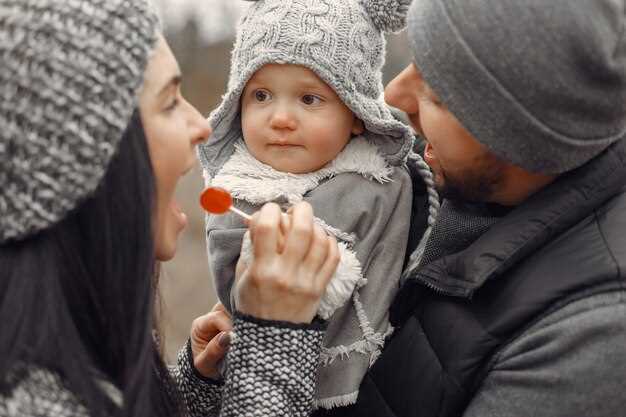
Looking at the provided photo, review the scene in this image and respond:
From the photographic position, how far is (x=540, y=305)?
1.78 m

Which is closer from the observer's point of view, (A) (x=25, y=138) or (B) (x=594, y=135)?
(A) (x=25, y=138)

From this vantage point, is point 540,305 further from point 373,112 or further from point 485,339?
point 373,112

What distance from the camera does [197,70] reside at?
42.0 ft

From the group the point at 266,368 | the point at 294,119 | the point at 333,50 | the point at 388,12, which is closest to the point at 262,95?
the point at 294,119

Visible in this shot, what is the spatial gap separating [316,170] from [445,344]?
0.65m

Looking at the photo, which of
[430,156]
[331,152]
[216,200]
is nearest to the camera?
[216,200]

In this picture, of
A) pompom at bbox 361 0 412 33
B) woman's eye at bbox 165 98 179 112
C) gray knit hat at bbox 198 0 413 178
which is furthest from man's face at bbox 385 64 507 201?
woman's eye at bbox 165 98 179 112

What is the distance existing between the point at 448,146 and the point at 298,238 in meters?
0.45

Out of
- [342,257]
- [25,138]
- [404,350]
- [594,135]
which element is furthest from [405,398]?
[25,138]

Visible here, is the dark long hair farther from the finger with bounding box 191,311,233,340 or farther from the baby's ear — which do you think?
the baby's ear

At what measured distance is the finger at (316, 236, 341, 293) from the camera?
6.35ft

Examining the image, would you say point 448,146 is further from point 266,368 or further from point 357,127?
point 266,368

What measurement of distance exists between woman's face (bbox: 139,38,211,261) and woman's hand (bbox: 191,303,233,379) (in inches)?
20.0

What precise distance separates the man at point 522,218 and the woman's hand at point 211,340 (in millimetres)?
460
